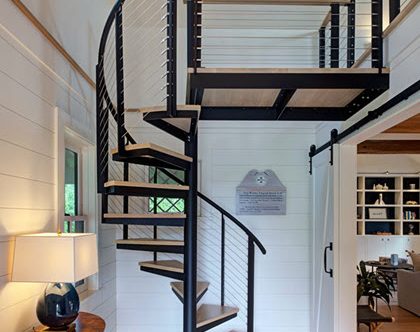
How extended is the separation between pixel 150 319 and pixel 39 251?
2.84 m

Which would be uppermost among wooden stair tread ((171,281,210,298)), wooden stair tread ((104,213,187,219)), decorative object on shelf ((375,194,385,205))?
wooden stair tread ((104,213,187,219))

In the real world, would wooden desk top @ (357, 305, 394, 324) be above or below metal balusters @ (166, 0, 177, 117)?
below

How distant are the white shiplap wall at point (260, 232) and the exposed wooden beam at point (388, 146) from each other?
0.93 metres

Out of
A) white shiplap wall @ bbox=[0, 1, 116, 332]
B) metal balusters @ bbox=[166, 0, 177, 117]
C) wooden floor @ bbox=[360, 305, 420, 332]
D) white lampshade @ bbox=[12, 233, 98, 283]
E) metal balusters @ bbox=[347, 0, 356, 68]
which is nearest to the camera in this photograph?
white lampshade @ bbox=[12, 233, 98, 283]

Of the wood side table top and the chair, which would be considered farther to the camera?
the chair

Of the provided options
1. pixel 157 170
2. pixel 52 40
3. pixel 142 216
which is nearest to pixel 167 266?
pixel 142 216

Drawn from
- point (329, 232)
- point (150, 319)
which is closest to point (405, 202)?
point (329, 232)

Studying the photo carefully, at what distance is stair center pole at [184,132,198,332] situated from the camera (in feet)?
11.1

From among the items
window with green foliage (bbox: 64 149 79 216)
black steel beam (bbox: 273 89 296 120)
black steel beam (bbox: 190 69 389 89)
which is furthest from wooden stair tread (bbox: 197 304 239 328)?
black steel beam (bbox: 190 69 389 89)

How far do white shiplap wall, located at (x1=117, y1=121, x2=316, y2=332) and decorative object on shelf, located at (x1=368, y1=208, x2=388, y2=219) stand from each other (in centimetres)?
434

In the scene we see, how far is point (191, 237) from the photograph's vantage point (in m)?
3.37

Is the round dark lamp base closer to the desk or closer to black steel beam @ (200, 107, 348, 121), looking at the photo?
black steel beam @ (200, 107, 348, 121)

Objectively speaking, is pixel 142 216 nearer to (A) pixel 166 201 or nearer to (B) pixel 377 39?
(A) pixel 166 201

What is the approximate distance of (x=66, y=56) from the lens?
3199 millimetres
